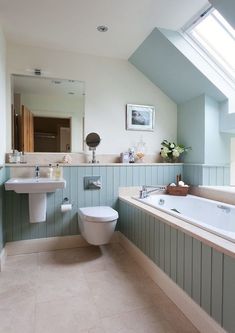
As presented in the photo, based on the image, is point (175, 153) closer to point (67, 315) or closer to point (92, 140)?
point (92, 140)

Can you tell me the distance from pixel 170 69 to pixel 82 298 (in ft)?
8.56

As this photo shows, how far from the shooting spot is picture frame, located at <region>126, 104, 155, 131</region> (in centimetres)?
307

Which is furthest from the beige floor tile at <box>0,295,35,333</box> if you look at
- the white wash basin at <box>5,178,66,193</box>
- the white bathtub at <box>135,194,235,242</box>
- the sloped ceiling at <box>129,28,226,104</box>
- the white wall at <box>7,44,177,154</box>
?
the sloped ceiling at <box>129,28,226,104</box>

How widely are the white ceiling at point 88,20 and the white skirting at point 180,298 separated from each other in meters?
2.32

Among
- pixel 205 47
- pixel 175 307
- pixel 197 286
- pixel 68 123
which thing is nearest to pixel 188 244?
pixel 197 286

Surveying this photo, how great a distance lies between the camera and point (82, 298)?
68.5 inches

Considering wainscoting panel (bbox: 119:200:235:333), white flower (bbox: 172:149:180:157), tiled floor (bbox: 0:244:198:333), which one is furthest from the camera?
white flower (bbox: 172:149:180:157)

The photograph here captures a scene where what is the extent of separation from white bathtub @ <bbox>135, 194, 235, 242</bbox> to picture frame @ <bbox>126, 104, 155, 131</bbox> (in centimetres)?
97

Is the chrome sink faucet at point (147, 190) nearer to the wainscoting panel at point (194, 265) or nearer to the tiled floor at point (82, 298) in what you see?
the wainscoting panel at point (194, 265)

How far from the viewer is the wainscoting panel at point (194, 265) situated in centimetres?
121

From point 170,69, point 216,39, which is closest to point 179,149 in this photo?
point 170,69

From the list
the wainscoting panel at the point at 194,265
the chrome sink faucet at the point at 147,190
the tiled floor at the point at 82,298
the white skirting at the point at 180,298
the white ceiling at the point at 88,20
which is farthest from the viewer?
the chrome sink faucet at the point at 147,190

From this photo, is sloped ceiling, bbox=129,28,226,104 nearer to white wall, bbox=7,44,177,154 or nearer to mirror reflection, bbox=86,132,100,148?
white wall, bbox=7,44,177,154

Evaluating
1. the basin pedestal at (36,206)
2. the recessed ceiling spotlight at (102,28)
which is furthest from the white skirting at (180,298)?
the recessed ceiling spotlight at (102,28)
